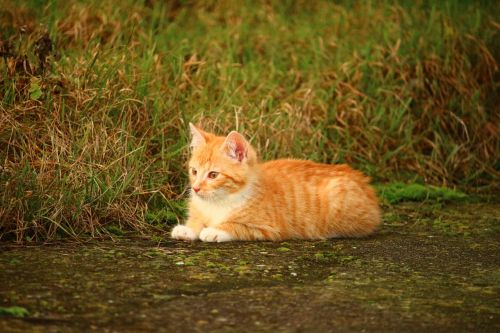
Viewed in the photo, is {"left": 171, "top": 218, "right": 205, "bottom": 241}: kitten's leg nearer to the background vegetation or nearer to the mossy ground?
the mossy ground

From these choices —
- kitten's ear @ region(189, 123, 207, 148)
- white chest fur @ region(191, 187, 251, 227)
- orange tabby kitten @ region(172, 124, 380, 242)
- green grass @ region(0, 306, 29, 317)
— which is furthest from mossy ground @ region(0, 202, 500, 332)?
kitten's ear @ region(189, 123, 207, 148)

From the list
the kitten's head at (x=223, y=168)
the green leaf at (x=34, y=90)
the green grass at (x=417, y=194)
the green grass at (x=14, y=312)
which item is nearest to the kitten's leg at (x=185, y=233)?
the kitten's head at (x=223, y=168)

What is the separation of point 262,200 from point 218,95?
2.14 metres

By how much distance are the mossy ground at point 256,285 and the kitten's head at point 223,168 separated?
46 cm

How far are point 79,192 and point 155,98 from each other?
1.61 metres

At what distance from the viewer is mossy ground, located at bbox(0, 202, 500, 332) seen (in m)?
3.03

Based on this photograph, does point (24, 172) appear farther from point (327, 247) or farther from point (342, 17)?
point (342, 17)

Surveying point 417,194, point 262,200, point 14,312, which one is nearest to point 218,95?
point 417,194

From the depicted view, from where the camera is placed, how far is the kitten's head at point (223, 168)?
4.99 m

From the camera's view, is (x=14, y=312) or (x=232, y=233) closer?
(x=14, y=312)

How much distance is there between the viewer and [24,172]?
4.57 m

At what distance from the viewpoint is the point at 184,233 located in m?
4.77

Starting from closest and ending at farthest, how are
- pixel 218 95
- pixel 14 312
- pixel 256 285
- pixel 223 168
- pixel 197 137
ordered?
pixel 14 312 → pixel 256 285 → pixel 223 168 → pixel 197 137 → pixel 218 95

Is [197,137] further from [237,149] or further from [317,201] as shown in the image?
[317,201]
